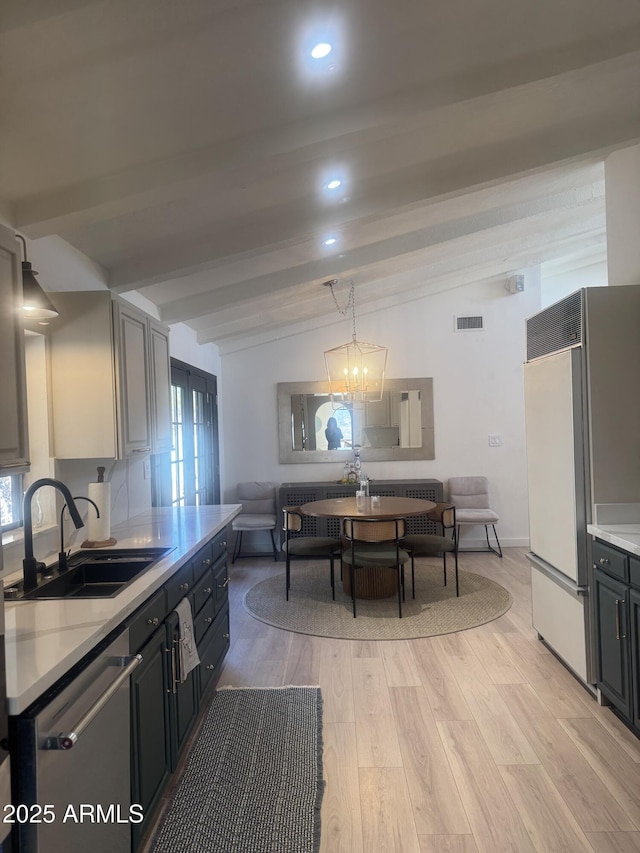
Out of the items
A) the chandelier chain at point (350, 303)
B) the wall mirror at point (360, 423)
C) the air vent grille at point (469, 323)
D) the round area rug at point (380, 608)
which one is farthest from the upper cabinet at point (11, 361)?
the air vent grille at point (469, 323)

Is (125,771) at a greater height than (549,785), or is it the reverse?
(125,771)

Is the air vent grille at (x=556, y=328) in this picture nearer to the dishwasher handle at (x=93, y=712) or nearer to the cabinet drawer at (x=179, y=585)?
the cabinet drawer at (x=179, y=585)

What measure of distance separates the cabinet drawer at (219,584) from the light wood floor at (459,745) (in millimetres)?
497

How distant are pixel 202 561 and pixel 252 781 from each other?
0.96 meters

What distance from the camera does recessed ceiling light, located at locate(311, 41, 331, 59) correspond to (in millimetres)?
1609

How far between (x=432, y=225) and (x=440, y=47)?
1.89m

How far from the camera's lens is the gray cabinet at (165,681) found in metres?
1.63

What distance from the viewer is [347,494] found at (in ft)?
18.7

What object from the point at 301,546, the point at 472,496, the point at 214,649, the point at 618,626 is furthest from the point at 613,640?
the point at 472,496

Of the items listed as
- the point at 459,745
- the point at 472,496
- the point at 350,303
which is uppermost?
the point at 350,303

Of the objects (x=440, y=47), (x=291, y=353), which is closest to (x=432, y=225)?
(x=440, y=47)

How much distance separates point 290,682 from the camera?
288 cm

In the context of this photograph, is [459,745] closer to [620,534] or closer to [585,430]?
[620,534]

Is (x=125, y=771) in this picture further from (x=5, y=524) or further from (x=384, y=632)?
(x=384, y=632)
